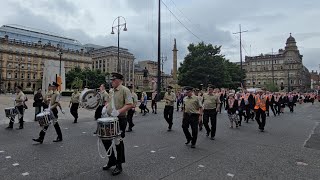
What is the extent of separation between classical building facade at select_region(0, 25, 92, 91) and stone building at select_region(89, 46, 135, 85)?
1200 centimetres

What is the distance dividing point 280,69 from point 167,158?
131 metres

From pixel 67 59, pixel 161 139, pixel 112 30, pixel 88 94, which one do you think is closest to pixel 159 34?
pixel 112 30

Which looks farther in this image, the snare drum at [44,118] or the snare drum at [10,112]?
the snare drum at [10,112]

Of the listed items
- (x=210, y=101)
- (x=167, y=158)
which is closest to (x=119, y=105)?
(x=167, y=158)

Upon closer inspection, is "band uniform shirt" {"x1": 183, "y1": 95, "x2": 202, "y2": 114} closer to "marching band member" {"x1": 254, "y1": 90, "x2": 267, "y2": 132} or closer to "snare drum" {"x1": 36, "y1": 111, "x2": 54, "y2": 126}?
"snare drum" {"x1": 36, "y1": 111, "x2": 54, "y2": 126}

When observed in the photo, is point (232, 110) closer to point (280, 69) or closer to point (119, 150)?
point (119, 150)

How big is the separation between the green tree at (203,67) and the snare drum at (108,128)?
50.1 metres

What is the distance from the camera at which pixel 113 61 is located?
131375mm

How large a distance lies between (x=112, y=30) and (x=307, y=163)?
27.8 meters

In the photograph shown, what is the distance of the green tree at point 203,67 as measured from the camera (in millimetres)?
56281

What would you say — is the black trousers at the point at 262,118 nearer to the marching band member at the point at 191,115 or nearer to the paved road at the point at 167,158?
the paved road at the point at 167,158

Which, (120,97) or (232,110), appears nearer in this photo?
(120,97)

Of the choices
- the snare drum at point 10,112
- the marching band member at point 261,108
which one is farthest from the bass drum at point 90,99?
the marching band member at point 261,108

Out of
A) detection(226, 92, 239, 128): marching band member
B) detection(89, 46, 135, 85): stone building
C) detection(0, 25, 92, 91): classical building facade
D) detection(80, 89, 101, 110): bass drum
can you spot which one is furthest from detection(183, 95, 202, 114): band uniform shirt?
detection(89, 46, 135, 85): stone building
